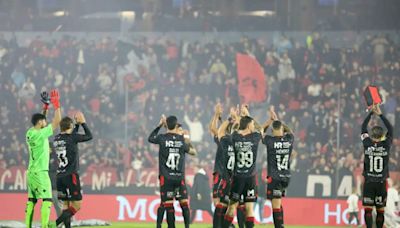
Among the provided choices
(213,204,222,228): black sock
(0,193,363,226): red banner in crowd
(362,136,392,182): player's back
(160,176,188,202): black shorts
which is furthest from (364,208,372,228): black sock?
(0,193,363,226): red banner in crowd

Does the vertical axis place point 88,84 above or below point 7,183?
above

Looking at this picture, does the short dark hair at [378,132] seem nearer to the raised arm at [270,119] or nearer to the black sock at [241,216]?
the raised arm at [270,119]

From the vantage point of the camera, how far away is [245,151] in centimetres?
1355

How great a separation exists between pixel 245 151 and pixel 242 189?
587 millimetres

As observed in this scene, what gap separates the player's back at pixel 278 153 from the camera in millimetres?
14039

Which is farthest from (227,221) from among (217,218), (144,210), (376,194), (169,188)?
(144,210)

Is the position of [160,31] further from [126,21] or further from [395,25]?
[395,25]

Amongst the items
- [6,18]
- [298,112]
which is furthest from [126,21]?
[298,112]

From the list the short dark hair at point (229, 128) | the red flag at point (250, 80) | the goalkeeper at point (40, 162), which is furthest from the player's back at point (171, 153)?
the red flag at point (250, 80)

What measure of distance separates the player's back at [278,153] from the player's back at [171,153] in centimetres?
139

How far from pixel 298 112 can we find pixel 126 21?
18.5ft

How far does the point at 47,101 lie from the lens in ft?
43.7

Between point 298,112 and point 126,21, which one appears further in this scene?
point 126,21

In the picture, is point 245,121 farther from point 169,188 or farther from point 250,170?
point 169,188
